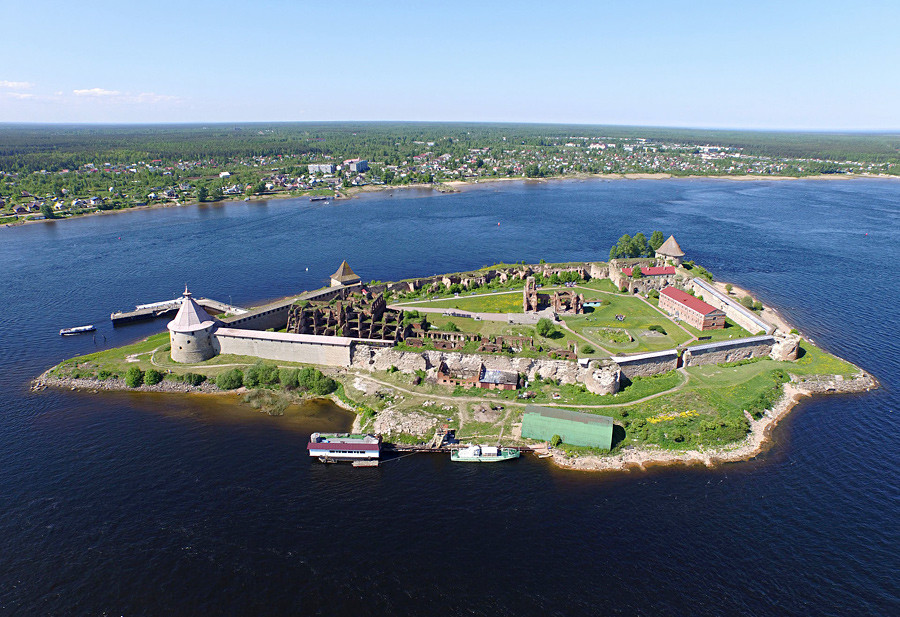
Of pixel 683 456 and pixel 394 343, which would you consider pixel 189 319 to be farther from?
pixel 683 456

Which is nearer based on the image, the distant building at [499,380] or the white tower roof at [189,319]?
the distant building at [499,380]

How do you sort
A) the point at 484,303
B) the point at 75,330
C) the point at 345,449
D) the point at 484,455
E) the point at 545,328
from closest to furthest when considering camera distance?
1. the point at 484,455
2. the point at 345,449
3. the point at 545,328
4. the point at 75,330
5. the point at 484,303

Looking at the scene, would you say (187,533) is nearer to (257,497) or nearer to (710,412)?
(257,497)

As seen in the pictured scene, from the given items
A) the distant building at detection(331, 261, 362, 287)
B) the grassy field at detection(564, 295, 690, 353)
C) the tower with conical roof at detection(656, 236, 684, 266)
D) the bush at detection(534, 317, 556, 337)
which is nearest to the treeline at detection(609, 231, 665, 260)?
the tower with conical roof at detection(656, 236, 684, 266)

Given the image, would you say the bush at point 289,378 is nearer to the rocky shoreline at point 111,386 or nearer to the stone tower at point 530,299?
the rocky shoreline at point 111,386

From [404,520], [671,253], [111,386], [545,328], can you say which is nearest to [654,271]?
[671,253]

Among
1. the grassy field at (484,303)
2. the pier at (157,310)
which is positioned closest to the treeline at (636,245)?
the grassy field at (484,303)

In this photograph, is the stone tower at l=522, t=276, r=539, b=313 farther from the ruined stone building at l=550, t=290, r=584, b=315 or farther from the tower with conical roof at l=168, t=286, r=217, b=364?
the tower with conical roof at l=168, t=286, r=217, b=364
